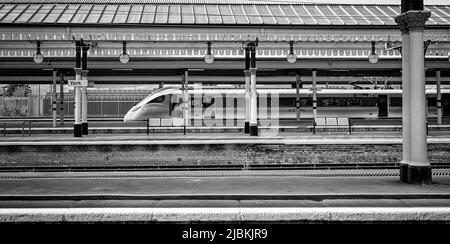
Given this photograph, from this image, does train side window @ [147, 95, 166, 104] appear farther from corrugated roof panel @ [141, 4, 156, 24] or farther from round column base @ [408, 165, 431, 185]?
round column base @ [408, 165, 431, 185]

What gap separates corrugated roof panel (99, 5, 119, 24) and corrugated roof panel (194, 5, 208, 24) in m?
3.77

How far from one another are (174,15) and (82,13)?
430 centimetres

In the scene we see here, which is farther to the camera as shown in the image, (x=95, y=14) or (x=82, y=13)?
(x=82, y=13)

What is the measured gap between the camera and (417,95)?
6645 millimetres

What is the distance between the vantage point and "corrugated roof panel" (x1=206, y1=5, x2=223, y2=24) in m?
16.3

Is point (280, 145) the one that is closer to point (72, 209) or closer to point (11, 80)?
point (72, 209)

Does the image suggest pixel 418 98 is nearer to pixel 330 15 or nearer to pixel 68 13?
pixel 330 15

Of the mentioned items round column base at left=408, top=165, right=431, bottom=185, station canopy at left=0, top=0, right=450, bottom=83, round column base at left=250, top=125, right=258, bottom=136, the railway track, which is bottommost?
the railway track

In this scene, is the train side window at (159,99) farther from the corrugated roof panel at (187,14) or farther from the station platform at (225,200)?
the station platform at (225,200)

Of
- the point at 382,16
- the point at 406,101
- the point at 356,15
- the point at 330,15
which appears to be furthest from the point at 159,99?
the point at 406,101

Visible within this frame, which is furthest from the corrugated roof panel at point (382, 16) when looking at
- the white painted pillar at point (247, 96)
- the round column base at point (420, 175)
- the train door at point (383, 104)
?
the round column base at point (420, 175)

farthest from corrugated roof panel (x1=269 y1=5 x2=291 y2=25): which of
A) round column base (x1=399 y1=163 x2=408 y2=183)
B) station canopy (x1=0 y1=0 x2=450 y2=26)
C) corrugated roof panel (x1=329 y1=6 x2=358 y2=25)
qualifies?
round column base (x1=399 y1=163 x2=408 y2=183)

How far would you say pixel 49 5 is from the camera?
19578mm

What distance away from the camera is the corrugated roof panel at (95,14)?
15811mm
